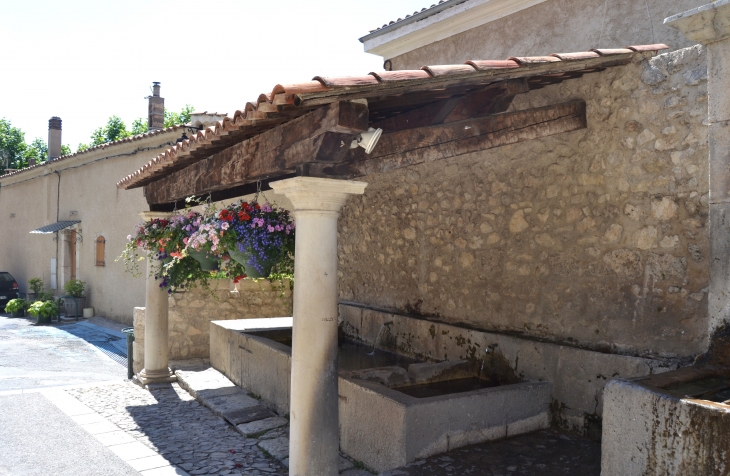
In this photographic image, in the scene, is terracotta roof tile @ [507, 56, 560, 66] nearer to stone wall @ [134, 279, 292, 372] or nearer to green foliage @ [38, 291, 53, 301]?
stone wall @ [134, 279, 292, 372]

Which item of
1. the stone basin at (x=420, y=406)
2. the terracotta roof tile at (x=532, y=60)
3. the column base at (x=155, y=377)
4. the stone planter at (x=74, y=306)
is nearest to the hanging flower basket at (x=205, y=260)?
the stone basin at (x=420, y=406)

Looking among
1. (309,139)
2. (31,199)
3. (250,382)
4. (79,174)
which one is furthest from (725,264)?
(31,199)

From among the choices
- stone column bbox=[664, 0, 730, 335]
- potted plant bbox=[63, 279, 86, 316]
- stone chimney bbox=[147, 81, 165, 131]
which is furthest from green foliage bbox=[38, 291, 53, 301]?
stone column bbox=[664, 0, 730, 335]

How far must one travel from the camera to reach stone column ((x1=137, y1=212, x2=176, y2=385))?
654 cm

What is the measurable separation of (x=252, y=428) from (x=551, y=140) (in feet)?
11.2

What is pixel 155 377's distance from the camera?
660 cm

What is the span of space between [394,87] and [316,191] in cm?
75

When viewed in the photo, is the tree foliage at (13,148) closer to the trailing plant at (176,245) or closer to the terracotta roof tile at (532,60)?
the trailing plant at (176,245)

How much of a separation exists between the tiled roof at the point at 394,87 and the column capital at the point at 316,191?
366mm

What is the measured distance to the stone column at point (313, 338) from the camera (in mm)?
3342

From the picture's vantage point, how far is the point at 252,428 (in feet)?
16.1

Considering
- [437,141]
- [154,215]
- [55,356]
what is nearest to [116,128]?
[55,356]

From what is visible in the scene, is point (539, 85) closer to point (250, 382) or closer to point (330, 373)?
point (330, 373)

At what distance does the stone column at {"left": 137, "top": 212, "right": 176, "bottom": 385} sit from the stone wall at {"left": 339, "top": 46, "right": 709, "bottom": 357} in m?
2.94
